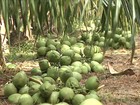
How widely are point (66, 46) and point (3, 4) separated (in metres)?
2.97

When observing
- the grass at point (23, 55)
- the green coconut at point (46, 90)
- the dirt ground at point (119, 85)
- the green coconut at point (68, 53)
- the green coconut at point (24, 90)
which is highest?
the green coconut at point (68, 53)

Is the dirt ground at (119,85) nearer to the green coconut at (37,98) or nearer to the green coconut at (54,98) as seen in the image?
the green coconut at (37,98)

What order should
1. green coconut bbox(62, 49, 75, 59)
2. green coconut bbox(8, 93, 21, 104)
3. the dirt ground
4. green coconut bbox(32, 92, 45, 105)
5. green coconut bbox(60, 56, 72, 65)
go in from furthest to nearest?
green coconut bbox(62, 49, 75, 59) < green coconut bbox(60, 56, 72, 65) < the dirt ground < green coconut bbox(8, 93, 21, 104) < green coconut bbox(32, 92, 45, 105)

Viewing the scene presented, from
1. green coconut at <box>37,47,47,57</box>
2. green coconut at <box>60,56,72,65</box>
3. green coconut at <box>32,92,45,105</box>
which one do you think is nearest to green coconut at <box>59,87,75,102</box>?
green coconut at <box>32,92,45,105</box>

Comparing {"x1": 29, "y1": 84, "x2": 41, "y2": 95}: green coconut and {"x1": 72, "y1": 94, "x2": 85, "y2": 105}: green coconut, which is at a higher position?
{"x1": 29, "y1": 84, "x2": 41, "y2": 95}: green coconut

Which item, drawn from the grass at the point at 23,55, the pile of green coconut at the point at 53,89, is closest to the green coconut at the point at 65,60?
the pile of green coconut at the point at 53,89

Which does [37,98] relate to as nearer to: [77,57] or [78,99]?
[78,99]

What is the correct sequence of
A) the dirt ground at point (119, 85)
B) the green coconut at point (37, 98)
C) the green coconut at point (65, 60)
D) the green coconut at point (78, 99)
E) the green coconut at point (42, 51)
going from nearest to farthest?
the green coconut at point (78, 99)
the green coconut at point (37, 98)
the dirt ground at point (119, 85)
the green coconut at point (65, 60)
the green coconut at point (42, 51)

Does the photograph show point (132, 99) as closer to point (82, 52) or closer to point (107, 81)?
point (107, 81)

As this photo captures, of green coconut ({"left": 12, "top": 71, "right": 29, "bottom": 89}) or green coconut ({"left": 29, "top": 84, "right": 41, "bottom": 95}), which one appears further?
green coconut ({"left": 12, "top": 71, "right": 29, "bottom": 89})

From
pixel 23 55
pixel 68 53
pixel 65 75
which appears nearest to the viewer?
pixel 65 75

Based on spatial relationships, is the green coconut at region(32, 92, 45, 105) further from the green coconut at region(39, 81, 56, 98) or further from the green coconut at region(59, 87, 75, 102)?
the green coconut at region(59, 87, 75, 102)

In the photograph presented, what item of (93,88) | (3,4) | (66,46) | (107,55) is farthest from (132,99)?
(107,55)

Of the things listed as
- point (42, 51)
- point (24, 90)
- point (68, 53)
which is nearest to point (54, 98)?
point (24, 90)
